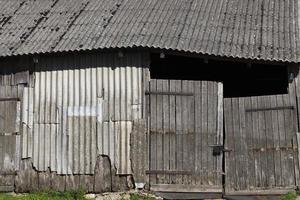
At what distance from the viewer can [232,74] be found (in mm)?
13945

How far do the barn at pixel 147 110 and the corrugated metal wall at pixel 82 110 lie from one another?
0.02 metres

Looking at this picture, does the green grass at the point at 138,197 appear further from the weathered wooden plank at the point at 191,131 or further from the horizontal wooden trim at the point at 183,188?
the weathered wooden plank at the point at 191,131

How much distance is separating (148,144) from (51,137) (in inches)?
88.7

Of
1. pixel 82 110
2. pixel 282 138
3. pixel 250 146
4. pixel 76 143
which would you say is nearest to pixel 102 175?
pixel 76 143

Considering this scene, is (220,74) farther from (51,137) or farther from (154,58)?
(51,137)

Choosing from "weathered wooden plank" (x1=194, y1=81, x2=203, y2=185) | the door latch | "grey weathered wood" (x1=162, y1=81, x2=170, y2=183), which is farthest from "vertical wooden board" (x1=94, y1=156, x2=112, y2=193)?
the door latch

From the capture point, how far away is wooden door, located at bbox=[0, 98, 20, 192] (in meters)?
12.4

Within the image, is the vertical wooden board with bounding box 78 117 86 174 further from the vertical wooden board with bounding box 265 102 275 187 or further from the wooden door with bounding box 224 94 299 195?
the vertical wooden board with bounding box 265 102 275 187

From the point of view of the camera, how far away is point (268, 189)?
11.1 meters

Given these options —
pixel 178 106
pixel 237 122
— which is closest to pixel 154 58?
pixel 178 106

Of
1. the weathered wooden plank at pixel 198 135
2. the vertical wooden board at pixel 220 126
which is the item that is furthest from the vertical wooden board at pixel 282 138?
the weathered wooden plank at pixel 198 135

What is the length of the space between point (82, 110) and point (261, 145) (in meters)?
3.98

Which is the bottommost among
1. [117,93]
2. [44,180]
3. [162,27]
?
Answer: [44,180]

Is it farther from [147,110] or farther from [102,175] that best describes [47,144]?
[147,110]
